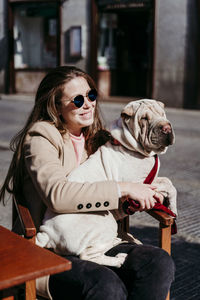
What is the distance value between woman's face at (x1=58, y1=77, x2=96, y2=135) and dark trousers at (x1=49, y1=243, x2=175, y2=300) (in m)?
0.73

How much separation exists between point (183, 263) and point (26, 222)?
71.9 inches

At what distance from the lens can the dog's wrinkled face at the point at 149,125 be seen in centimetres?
260

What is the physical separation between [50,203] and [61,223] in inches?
4.5

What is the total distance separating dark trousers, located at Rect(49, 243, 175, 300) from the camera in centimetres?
228

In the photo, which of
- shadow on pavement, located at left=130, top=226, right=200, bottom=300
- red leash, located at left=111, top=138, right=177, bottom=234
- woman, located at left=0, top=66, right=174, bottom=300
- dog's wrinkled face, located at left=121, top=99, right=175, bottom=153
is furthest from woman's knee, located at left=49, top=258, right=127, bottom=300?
shadow on pavement, located at left=130, top=226, right=200, bottom=300

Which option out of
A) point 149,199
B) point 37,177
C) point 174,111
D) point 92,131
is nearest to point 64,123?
point 92,131

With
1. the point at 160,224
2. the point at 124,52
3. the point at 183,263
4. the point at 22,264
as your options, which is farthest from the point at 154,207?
the point at 124,52

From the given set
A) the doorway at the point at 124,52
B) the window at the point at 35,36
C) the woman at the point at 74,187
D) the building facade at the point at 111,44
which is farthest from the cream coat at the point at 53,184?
the window at the point at 35,36

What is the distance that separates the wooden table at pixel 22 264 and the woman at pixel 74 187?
0.41 m

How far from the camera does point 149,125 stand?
264 centimetres

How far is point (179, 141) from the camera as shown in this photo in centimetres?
944

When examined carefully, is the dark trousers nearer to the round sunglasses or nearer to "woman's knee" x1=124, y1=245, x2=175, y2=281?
"woman's knee" x1=124, y1=245, x2=175, y2=281

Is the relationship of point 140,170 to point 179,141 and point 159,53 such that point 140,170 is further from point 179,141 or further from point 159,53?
point 159,53

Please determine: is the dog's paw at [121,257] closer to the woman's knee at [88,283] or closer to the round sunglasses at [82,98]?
the woman's knee at [88,283]
